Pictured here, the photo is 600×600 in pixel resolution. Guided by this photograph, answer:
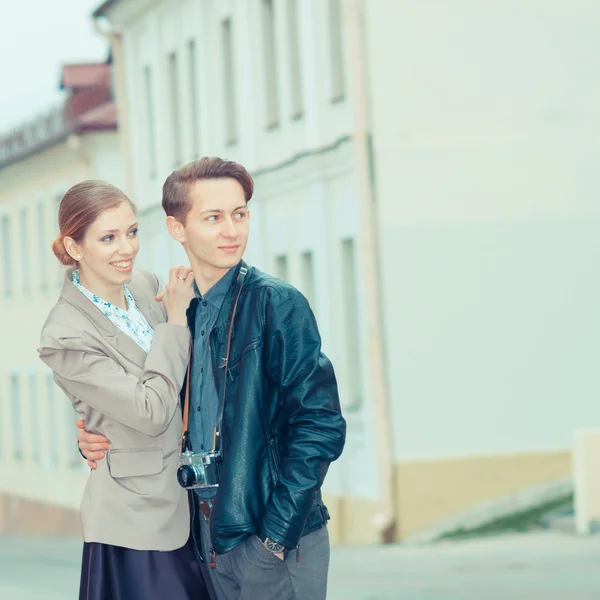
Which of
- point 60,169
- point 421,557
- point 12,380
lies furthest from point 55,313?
point 12,380

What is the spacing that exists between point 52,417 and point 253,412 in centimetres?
2764

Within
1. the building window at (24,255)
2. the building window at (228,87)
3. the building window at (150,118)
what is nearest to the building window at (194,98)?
the building window at (228,87)

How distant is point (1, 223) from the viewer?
3425cm

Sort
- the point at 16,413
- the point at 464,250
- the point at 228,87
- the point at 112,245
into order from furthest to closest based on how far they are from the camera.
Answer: the point at 16,413
the point at 228,87
the point at 464,250
the point at 112,245

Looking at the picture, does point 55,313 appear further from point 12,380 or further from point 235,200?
point 12,380

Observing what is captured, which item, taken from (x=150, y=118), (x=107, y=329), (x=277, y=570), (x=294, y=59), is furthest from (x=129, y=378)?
(x=150, y=118)

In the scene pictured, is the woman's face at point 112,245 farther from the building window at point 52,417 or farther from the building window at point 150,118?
the building window at point 52,417

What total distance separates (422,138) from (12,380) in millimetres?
19189

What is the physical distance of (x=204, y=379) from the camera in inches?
178

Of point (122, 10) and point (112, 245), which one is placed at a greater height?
point (122, 10)

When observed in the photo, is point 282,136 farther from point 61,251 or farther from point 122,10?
point 61,251

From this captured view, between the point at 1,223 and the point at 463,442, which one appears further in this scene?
the point at 1,223

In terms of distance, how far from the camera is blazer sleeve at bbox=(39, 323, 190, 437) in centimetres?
455

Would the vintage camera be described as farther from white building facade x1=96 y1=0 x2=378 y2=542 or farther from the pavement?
white building facade x1=96 y1=0 x2=378 y2=542
